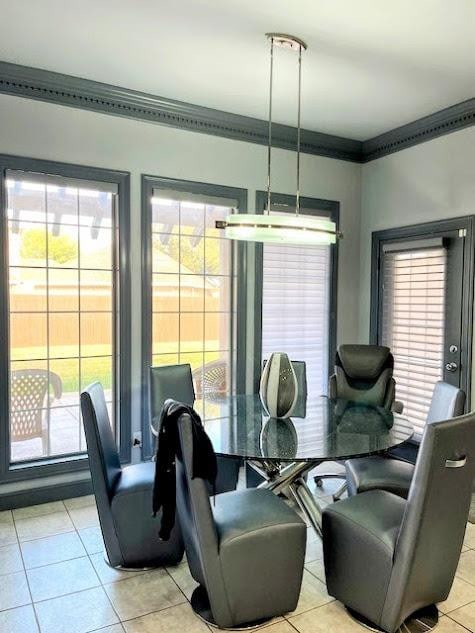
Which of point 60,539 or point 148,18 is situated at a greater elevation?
point 148,18

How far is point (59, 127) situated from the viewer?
11.3ft

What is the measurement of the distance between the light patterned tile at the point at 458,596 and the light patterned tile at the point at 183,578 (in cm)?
119

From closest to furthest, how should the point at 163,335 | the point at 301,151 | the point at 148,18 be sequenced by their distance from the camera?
1. the point at 148,18
2. the point at 163,335
3. the point at 301,151

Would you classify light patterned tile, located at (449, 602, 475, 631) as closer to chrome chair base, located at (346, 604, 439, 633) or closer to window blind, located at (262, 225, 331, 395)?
chrome chair base, located at (346, 604, 439, 633)

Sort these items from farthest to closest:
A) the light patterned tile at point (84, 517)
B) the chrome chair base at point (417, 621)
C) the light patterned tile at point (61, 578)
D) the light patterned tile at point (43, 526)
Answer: the light patterned tile at point (84, 517) → the light patterned tile at point (43, 526) → the light patterned tile at point (61, 578) → the chrome chair base at point (417, 621)

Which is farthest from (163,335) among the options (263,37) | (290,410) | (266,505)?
(263,37)

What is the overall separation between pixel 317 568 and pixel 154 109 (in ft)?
10.8

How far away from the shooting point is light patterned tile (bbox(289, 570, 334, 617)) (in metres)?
2.31

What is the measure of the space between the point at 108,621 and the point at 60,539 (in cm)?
90

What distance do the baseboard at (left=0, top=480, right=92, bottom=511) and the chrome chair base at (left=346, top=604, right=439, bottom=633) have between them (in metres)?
2.11

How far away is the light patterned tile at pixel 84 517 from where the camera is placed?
3143 mm

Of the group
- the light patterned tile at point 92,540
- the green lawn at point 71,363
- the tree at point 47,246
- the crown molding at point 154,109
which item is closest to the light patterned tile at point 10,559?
the light patterned tile at point 92,540

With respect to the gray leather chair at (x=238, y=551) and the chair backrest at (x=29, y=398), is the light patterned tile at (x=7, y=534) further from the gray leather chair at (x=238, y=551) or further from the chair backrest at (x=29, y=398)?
the gray leather chair at (x=238, y=551)

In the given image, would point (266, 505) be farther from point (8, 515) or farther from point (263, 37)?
point (263, 37)
